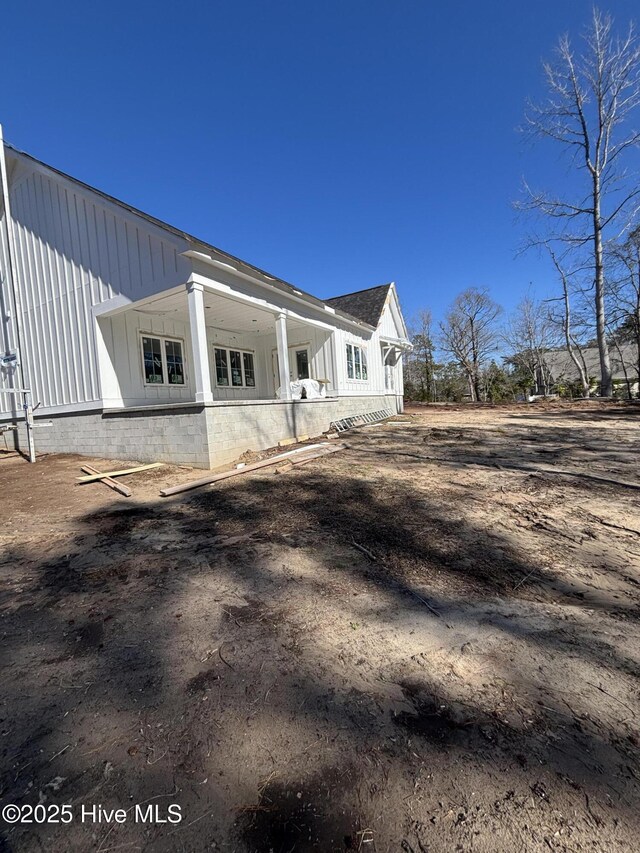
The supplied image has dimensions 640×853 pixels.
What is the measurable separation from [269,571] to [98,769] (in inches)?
60.9

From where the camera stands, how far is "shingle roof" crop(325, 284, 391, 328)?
51.2 ft

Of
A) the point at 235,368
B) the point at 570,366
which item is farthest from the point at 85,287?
the point at 570,366

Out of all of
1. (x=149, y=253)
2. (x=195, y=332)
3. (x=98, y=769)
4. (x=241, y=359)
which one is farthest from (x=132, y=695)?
(x=241, y=359)

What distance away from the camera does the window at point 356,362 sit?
13.5 m

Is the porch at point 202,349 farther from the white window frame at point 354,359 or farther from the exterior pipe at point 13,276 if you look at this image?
the exterior pipe at point 13,276

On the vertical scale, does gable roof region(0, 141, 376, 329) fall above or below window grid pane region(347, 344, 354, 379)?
above

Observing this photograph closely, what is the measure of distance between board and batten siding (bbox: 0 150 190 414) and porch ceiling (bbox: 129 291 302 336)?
75 cm

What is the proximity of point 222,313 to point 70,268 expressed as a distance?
357 centimetres

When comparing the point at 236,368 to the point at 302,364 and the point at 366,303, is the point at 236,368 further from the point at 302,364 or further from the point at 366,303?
the point at 366,303

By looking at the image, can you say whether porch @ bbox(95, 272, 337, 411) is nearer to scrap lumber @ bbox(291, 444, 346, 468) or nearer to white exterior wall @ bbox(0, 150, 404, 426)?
white exterior wall @ bbox(0, 150, 404, 426)

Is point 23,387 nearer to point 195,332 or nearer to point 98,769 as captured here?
point 195,332

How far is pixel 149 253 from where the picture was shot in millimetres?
7488

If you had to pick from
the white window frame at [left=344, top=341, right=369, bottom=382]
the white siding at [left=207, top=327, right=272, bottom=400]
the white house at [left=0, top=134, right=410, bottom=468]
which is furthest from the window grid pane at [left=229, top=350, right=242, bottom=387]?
the white window frame at [left=344, top=341, right=369, bottom=382]

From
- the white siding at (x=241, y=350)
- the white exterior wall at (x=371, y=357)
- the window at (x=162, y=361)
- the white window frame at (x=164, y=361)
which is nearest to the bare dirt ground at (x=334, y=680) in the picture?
the white window frame at (x=164, y=361)
